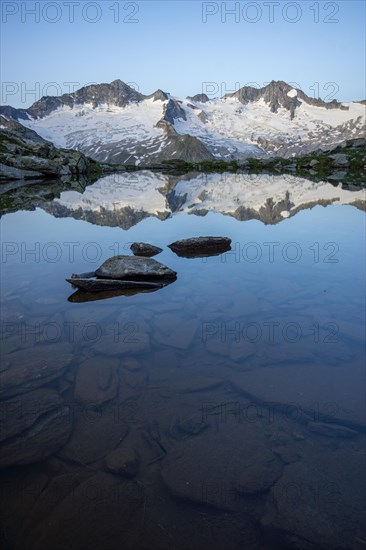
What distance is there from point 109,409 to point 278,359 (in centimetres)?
357

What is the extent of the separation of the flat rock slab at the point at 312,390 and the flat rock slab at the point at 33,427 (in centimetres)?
309

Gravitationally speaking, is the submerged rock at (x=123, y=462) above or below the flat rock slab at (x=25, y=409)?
below

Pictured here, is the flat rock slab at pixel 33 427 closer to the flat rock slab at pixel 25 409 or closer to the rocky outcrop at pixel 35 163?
the flat rock slab at pixel 25 409

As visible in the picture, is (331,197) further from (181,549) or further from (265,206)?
(181,549)

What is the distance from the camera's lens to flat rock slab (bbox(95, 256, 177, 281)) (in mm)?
13742

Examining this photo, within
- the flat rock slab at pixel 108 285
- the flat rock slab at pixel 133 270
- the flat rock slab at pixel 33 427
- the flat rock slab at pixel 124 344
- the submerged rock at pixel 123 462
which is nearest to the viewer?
the submerged rock at pixel 123 462

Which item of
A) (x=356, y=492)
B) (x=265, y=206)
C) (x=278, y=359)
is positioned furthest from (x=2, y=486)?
(x=265, y=206)

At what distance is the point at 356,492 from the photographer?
5102mm

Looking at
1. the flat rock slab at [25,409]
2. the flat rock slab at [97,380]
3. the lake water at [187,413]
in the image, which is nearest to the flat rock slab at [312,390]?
the lake water at [187,413]

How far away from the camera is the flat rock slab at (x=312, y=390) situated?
21.8ft

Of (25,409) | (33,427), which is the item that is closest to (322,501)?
(33,427)

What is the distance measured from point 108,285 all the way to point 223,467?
8.49 meters

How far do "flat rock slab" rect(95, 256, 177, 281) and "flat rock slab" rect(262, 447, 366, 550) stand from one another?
9072 millimetres

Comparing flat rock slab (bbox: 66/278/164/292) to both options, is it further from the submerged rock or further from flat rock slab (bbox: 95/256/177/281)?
the submerged rock
